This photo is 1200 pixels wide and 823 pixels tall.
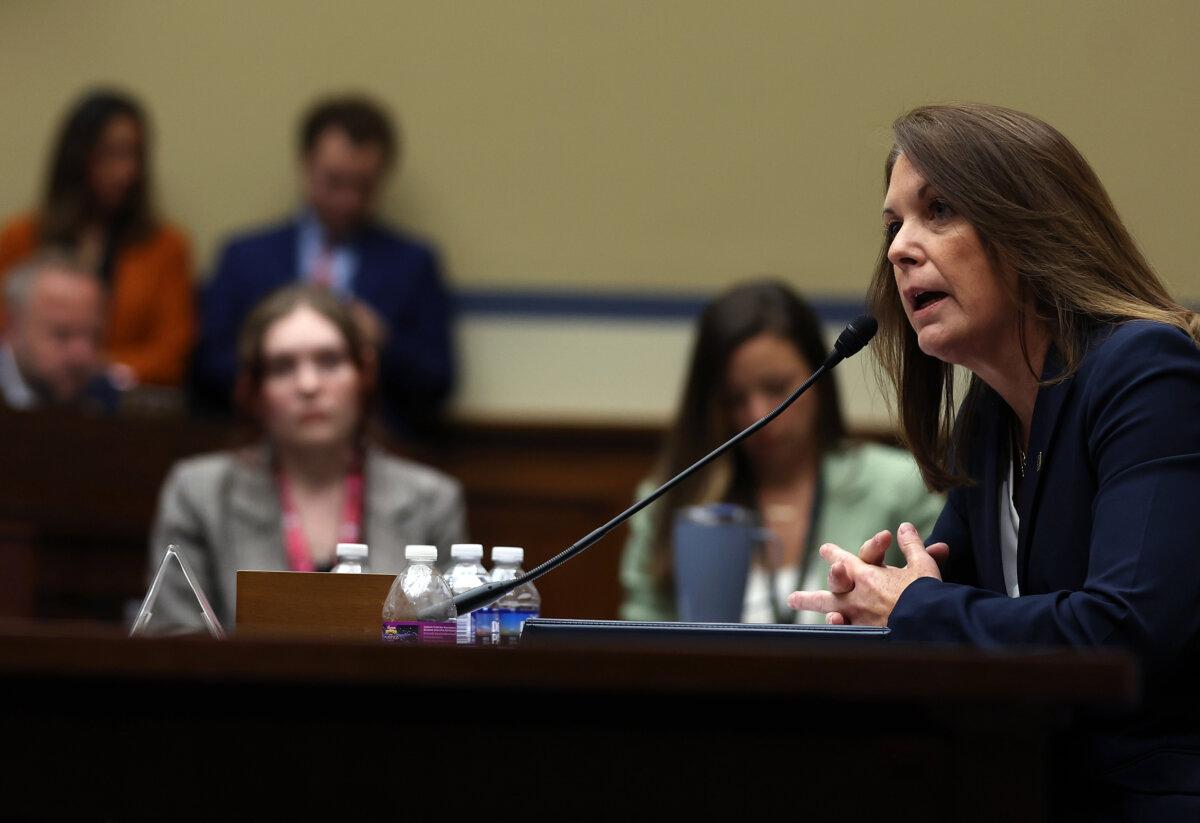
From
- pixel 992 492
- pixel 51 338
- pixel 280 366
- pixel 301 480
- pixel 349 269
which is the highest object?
pixel 349 269

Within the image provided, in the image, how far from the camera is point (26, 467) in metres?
4.02

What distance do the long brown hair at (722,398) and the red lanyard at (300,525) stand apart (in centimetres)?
59

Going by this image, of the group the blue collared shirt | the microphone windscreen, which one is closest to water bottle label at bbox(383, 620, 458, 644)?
the microphone windscreen

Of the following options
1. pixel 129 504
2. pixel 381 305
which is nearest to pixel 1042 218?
pixel 129 504

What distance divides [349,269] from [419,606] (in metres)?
3.08

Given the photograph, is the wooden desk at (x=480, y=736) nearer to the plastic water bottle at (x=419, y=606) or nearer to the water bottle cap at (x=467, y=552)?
the plastic water bottle at (x=419, y=606)

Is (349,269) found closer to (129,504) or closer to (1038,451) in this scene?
(129,504)

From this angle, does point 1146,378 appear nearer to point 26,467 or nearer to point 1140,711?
point 1140,711

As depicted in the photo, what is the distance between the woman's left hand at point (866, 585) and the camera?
1.72 meters

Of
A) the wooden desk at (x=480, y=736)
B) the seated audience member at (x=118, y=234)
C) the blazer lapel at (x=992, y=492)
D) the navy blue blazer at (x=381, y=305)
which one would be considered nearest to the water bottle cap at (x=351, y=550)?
the blazer lapel at (x=992, y=492)

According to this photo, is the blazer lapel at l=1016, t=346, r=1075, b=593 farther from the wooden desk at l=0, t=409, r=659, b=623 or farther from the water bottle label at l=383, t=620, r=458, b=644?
the wooden desk at l=0, t=409, r=659, b=623

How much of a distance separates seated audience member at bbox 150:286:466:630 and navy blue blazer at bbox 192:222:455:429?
46.7 inches

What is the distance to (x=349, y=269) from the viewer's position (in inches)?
186

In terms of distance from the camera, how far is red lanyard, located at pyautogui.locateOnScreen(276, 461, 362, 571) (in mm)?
3098
